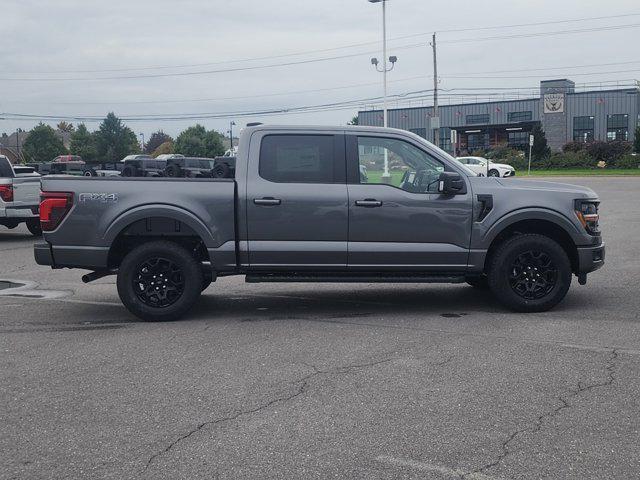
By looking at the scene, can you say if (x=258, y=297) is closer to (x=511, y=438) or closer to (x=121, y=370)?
(x=121, y=370)

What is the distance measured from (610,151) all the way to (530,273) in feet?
175

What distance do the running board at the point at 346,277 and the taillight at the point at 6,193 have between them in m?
9.30

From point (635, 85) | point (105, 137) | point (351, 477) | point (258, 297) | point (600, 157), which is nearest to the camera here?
point (351, 477)

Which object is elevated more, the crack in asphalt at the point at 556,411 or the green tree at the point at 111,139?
the green tree at the point at 111,139

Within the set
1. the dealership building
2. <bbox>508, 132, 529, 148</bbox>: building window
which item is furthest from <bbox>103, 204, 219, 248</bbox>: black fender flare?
<bbox>508, 132, 529, 148</bbox>: building window

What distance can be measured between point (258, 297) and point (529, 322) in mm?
3344

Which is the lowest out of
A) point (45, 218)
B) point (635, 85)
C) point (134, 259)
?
point (134, 259)

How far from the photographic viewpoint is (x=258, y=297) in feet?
29.0

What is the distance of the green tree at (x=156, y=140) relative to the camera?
412ft

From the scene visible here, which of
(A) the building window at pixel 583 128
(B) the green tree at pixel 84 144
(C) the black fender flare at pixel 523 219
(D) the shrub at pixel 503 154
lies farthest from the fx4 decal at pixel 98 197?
(B) the green tree at pixel 84 144

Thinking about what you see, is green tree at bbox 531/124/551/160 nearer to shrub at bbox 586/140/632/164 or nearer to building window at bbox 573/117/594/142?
shrub at bbox 586/140/632/164

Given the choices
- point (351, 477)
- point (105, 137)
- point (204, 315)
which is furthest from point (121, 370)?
point (105, 137)

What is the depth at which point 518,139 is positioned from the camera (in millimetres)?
75312

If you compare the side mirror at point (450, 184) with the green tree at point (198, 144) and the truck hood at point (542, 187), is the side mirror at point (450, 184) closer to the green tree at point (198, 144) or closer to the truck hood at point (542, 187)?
the truck hood at point (542, 187)
